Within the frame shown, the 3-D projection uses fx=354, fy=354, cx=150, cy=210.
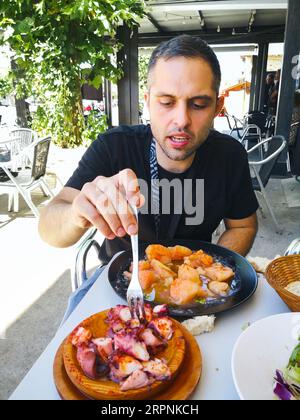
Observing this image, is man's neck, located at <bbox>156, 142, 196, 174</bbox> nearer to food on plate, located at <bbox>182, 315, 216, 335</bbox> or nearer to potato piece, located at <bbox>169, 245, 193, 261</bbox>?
potato piece, located at <bbox>169, 245, 193, 261</bbox>

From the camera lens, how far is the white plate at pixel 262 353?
2.32 feet

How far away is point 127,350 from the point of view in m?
0.74

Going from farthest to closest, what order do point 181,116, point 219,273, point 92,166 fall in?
point 92,166
point 181,116
point 219,273

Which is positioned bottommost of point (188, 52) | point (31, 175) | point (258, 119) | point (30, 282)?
point (30, 282)

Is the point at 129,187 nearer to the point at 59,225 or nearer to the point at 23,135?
the point at 59,225

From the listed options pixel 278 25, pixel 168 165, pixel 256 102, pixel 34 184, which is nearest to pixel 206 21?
pixel 278 25

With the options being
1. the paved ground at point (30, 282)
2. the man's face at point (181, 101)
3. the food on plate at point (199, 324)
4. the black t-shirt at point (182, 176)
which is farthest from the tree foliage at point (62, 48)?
Result: the food on plate at point (199, 324)

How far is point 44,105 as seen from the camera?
626 centimetres

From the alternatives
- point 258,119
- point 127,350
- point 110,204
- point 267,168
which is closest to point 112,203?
point 110,204

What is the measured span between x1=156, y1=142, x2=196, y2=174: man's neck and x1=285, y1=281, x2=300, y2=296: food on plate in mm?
794

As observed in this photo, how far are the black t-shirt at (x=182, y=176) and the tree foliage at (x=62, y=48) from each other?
3631 millimetres

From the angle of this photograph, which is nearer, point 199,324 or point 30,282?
point 199,324

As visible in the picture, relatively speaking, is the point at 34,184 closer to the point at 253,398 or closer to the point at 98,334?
the point at 98,334

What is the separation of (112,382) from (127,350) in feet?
0.22
